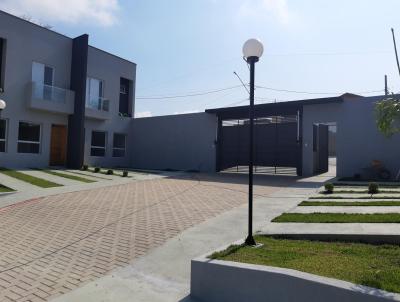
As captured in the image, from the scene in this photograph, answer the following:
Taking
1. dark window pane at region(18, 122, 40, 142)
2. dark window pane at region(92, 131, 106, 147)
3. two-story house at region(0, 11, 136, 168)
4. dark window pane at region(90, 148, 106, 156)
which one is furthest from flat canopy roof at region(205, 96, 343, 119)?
dark window pane at region(18, 122, 40, 142)

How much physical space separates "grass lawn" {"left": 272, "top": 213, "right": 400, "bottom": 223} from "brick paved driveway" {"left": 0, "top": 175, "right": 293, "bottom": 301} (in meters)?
1.98

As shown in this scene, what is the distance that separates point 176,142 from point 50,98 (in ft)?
27.7

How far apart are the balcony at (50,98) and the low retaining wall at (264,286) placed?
1942 cm

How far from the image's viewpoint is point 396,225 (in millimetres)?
7301

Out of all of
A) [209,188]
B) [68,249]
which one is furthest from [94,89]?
[68,249]

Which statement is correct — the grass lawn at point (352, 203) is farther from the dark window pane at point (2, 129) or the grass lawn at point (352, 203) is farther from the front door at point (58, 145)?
the front door at point (58, 145)

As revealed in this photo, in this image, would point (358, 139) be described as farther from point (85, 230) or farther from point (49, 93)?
point (49, 93)

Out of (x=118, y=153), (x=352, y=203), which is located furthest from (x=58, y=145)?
(x=352, y=203)

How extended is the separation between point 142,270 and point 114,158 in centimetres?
2254

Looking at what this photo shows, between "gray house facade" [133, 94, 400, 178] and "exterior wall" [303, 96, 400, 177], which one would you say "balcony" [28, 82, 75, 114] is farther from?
"exterior wall" [303, 96, 400, 177]

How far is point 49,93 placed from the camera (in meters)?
22.8

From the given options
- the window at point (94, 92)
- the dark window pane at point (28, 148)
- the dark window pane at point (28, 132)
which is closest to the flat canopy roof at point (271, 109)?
the window at point (94, 92)

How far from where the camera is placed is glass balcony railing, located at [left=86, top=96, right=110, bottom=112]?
83.7 ft

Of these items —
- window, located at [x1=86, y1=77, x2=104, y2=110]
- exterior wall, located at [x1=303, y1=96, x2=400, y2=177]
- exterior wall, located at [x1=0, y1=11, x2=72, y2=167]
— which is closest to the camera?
exterior wall, located at [x1=303, y1=96, x2=400, y2=177]
